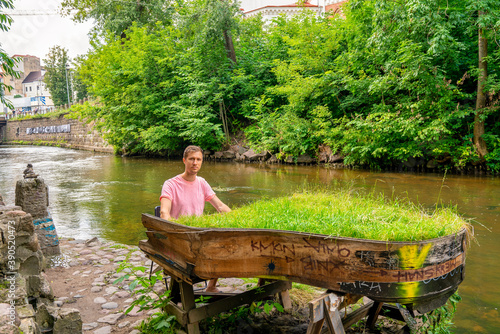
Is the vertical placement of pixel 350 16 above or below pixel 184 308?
above

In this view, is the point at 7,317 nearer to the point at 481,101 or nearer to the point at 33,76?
the point at 481,101

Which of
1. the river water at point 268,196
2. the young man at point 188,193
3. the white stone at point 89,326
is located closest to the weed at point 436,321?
the river water at point 268,196

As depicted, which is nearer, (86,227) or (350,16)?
(86,227)

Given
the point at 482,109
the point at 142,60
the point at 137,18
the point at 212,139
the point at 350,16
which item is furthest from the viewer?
the point at 137,18

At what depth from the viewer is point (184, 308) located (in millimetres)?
3041

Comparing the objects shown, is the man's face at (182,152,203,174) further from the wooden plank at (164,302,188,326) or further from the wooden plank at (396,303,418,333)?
the wooden plank at (396,303,418,333)

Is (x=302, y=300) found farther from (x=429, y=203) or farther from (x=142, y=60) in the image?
(x=142, y=60)

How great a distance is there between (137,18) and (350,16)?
62.1 ft

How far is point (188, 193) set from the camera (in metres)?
3.92

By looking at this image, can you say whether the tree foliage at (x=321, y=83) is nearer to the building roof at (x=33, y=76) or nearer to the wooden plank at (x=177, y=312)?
the wooden plank at (x=177, y=312)

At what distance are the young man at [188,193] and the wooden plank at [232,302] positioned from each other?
66 cm

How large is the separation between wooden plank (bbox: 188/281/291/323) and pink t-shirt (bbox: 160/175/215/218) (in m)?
0.95

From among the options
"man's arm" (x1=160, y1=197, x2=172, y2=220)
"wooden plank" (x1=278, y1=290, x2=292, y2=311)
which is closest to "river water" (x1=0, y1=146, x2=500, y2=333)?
"man's arm" (x1=160, y1=197, x2=172, y2=220)

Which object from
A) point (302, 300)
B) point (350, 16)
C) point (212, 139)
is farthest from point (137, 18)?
point (302, 300)
